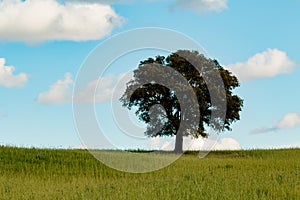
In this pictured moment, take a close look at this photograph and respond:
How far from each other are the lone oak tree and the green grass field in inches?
134

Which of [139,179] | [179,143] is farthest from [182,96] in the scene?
[139,179]

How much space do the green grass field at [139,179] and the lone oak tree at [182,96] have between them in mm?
3393

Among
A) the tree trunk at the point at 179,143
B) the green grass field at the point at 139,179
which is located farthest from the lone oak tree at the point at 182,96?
the green grass field at the point at 139,179

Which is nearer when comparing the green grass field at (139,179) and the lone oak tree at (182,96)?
the green grass field at (139,179)

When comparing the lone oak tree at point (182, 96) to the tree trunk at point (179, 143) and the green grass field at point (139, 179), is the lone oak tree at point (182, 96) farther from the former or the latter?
the green grass field at point (139, 179)

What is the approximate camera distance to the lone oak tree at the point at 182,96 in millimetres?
40875

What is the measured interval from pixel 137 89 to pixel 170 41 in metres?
18.6

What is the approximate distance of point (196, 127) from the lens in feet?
134

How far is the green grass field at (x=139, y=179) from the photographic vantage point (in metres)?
13.4

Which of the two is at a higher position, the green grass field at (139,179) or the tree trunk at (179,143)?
the tree trunk at (179,143)

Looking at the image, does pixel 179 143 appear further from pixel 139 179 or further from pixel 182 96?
pixel 139 179

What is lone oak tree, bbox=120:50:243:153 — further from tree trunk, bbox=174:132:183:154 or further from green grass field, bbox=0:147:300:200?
green grass field, bbox=0:147:300:200

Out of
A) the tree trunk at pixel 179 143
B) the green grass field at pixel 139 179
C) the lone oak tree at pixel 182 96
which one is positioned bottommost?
the green grass field at pixel 139 179

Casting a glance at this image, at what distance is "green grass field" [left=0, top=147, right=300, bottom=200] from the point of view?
13.4 metres
